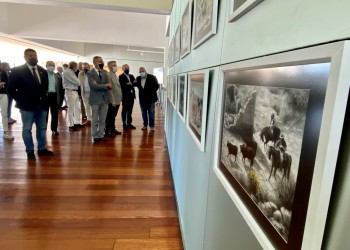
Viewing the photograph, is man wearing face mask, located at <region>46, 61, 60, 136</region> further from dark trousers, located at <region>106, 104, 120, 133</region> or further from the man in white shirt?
dark trousers, located at <region>106, 104, 120, 133</region>

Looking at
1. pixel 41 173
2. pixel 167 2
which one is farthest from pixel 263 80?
pixel 167 2

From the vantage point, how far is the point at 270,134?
57 cm

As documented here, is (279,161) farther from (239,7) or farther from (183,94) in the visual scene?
(183,94)

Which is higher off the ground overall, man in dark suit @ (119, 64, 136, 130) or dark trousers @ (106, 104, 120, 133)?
man in dark suit @ (119, 64, 136, 130)

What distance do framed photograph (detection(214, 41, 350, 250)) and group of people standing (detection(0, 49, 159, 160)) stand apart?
11.7ft

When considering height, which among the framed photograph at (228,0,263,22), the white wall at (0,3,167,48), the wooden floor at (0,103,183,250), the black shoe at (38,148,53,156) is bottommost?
the wooden floor at (0,103,183,250)

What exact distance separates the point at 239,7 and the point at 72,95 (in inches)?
224

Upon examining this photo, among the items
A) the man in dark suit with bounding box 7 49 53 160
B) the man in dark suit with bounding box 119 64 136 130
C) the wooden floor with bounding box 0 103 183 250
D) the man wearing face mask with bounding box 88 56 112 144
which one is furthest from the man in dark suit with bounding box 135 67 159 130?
the man in dark suit with bounding box 7 49 53 160

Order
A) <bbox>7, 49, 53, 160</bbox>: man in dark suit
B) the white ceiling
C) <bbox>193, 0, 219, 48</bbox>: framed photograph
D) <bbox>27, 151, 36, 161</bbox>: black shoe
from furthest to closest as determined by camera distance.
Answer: the white ceiling, <bbox>27, 151, 36, 161</bbox>: black shoe, <bbox>7, 49, 53, 160</bbox>: man in dark suit, <bbox>193, 0, 219, 48</bbox>: framed photograph

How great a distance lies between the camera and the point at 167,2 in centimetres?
450

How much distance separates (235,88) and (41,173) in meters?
3.30

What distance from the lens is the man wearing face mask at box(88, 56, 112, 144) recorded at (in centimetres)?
454

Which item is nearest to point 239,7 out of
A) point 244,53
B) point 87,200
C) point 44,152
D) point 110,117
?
point 244,53

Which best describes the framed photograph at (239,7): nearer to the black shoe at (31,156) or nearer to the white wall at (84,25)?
the black shoe at (31,156)
